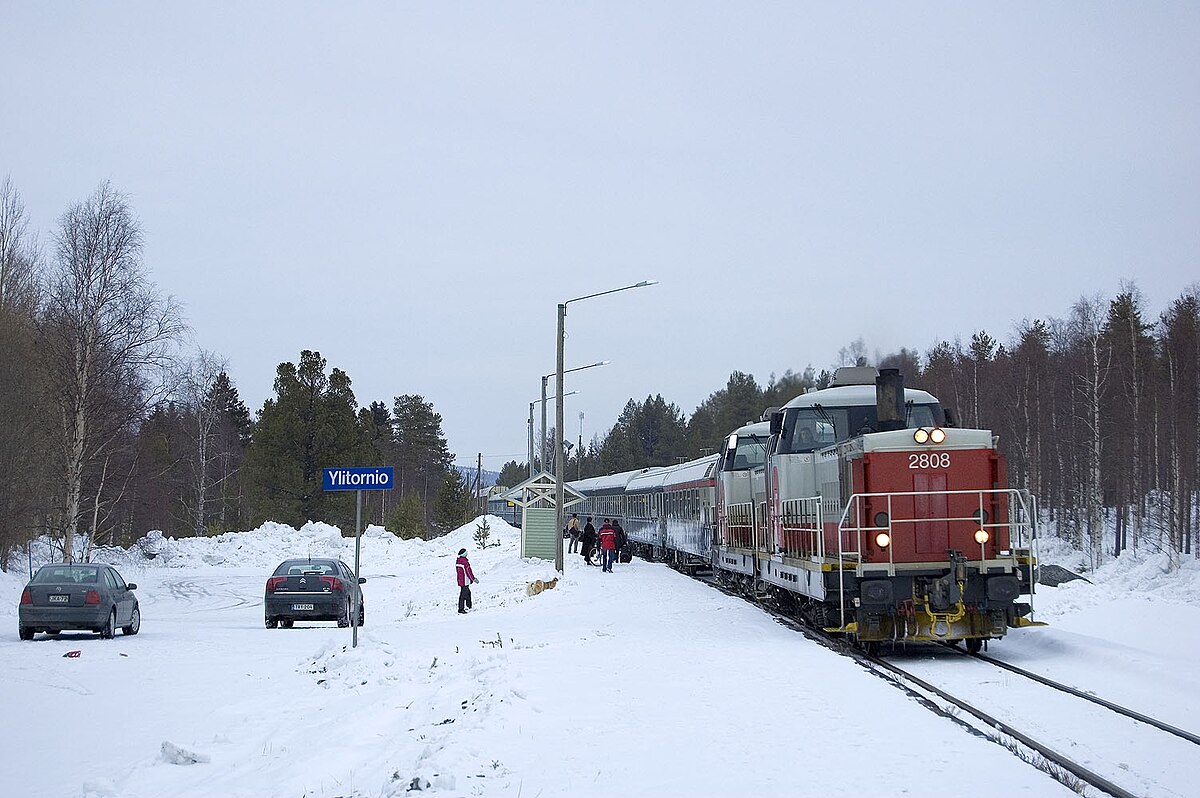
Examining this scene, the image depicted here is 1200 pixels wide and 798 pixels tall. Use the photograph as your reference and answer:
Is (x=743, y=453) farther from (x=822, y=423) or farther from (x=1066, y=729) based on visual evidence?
(x=1066, y=729)

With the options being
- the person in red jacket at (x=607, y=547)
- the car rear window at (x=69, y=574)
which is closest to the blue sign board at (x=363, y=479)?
the car rear window at (x=69, y=574)

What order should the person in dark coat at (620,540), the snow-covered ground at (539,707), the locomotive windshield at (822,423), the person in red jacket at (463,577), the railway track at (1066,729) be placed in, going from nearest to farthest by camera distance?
the railway track at (1066,729), the snow-covered ground at (539,707), the locomotive windshield at (822,423), the person in red jacket at (463,577), the person in dark coat at (620,540)

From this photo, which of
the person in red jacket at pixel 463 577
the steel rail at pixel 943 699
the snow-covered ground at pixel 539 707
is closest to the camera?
the steel rail at pixel 943 699

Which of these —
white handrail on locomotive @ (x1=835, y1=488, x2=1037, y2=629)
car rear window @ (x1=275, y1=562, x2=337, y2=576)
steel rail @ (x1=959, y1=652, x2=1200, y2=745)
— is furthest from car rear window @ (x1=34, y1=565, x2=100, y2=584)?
steel rail @ (x1=959, y1=652, x2=1200, y2=745)

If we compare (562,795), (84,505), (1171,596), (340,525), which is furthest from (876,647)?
(340,525)

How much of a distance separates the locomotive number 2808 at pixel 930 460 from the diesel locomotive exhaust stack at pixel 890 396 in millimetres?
1398

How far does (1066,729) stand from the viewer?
29.9 ft

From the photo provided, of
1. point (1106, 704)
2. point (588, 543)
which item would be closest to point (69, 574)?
point (1106, 704)

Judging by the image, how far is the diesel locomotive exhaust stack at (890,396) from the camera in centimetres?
1574

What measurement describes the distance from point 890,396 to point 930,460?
1769 mm

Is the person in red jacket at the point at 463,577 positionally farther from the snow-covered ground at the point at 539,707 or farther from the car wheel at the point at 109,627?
the car wheel at the point at 109,627

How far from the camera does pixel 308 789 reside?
7727 millimetres

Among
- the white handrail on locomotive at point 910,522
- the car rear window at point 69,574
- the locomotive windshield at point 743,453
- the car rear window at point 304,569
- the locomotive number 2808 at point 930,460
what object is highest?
the locomotive windshield at point 743,453

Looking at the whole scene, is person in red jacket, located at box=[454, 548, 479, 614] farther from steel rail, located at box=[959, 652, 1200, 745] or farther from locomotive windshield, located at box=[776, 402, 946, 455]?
steel rail, located at box=[959, 652, 1200, 745]
